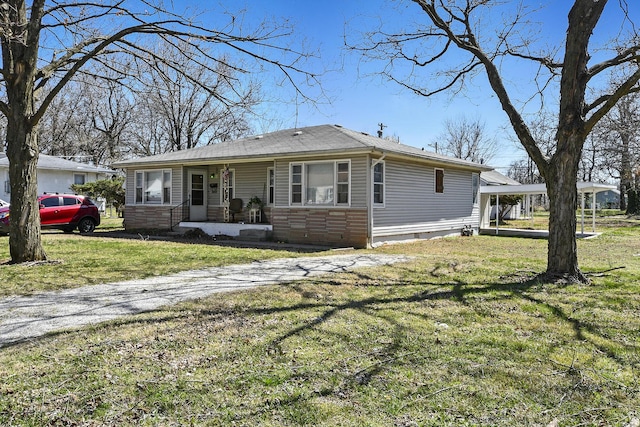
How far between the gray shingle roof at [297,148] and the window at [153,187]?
0.62 m

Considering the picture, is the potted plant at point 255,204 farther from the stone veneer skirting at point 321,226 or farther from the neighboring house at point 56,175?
the neighboring house at point 56,175

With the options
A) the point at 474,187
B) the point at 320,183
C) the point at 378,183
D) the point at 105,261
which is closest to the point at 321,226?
the point at 320,183

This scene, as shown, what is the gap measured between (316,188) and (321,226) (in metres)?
1.18

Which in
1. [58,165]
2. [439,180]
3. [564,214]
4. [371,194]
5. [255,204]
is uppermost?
[58,165]

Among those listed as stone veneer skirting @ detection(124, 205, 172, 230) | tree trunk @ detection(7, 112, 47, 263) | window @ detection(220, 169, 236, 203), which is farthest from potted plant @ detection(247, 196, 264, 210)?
tree trunk @ detection(7, 112, 47, 263)

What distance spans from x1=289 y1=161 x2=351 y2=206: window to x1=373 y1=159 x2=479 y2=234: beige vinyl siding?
120cm

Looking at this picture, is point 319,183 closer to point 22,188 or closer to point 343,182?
point 343,182

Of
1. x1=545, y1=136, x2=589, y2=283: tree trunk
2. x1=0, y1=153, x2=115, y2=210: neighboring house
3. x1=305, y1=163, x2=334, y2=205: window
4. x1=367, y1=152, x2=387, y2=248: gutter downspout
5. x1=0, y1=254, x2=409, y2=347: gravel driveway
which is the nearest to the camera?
x1=0, y1=254, x2=409, y2=347: gravel driveway

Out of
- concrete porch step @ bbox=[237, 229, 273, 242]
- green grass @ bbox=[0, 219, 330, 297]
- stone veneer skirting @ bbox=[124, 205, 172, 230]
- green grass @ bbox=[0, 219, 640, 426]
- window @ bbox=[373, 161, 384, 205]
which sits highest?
window @ bbox=[373, 161, 384, 205]

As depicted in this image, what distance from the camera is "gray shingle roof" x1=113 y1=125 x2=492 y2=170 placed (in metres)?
12.9

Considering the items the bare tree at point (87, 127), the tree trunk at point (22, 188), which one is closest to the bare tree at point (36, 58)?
the tree trunk at point (22, 188)

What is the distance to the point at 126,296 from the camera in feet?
19.7

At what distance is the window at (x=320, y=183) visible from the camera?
13.1 meters

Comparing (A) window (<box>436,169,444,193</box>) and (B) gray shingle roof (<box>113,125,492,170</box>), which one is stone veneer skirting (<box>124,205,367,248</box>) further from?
(A) window (<box>436,169,444,193</box>)
